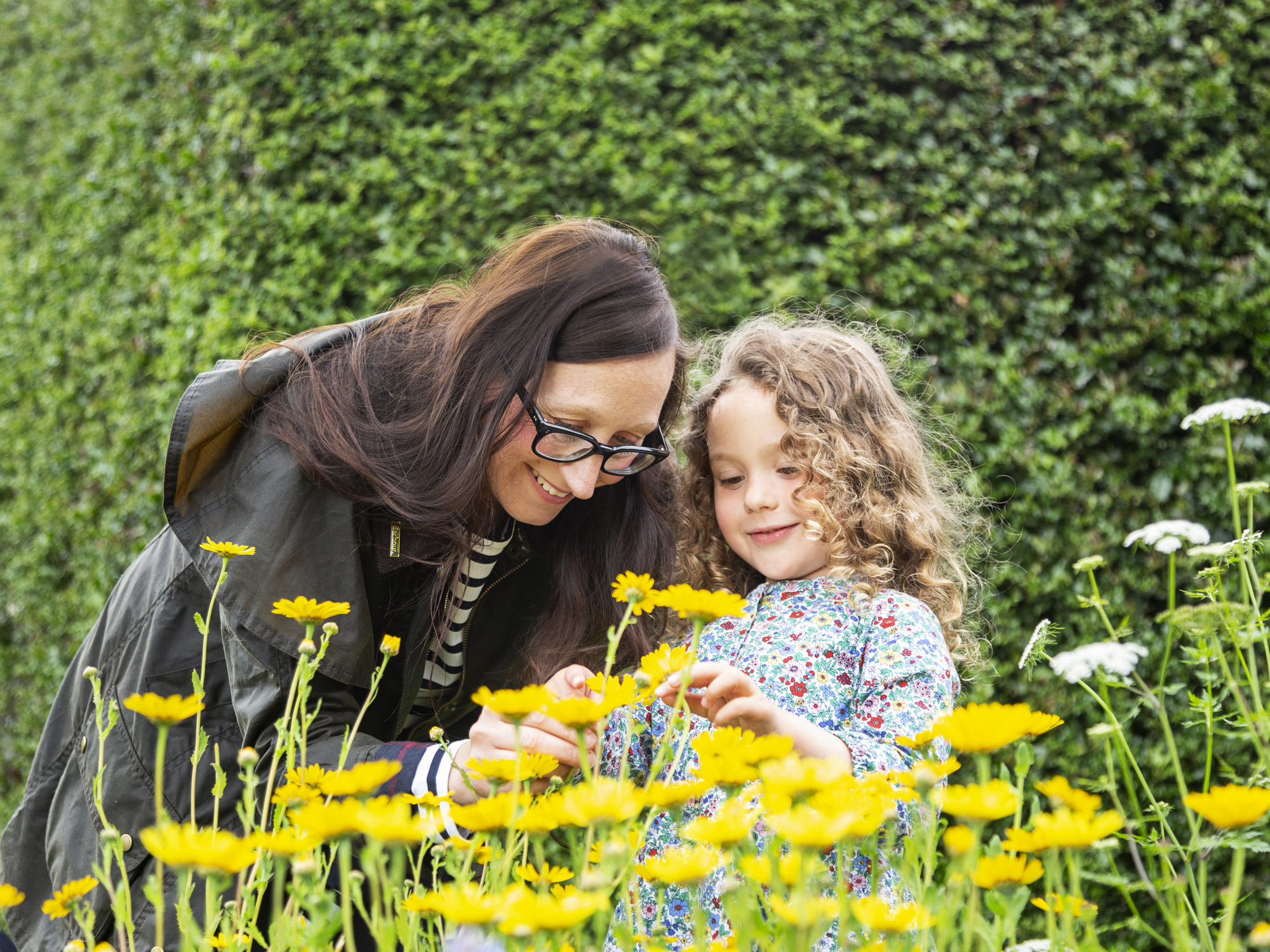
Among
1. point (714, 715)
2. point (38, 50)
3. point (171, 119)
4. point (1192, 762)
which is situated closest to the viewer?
point (714, 715)

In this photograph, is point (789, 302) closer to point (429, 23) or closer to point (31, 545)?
point (429, 23)

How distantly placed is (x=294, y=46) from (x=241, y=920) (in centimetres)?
255

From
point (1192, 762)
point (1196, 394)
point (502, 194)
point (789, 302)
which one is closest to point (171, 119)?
point (502, 194)

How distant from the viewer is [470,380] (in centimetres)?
157

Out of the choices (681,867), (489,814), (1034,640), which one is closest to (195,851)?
(489,814)

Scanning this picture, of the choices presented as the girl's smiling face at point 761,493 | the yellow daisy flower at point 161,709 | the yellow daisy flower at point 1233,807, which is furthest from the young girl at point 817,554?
the yellow daisy flower at point 161,709

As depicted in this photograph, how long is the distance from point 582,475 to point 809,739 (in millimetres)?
560

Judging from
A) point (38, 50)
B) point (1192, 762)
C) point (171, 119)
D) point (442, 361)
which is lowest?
point (1192, 762)

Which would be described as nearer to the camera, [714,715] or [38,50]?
[714,715]

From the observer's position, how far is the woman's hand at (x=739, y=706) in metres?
1.06

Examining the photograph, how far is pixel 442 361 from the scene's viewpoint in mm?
1615

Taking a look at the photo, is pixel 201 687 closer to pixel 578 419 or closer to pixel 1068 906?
pixel 578 419

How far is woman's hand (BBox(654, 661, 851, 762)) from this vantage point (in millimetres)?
1058

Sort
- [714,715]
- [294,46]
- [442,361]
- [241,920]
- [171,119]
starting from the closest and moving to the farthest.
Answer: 1. [241,920]
2. [714,715]
3. [442,361]
4. [294,46]
5. [171,119]
